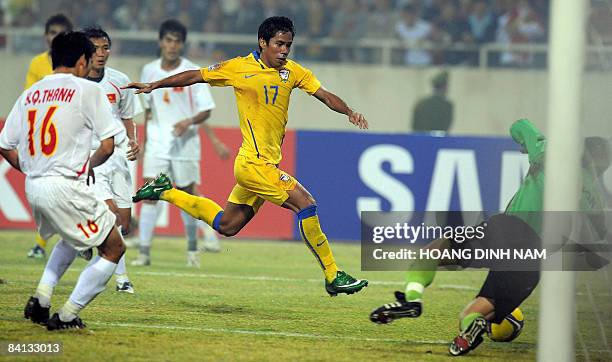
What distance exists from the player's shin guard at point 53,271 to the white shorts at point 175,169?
202 inches

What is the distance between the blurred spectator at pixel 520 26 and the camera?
20797 millimetres

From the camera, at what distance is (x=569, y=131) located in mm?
6508

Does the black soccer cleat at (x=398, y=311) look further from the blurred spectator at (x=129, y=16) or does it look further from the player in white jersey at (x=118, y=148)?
the blurred spectator at (x=129, y=16)

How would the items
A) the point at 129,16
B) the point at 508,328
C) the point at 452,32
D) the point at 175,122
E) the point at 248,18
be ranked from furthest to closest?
the point at 129,16, the point at 248,18, the point at 452,32, the point at 175,122, the point at 508,328

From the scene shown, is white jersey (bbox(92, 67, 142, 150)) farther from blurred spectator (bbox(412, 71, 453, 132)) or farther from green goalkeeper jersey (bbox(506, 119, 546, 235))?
blurred spectator (bbox(412, 71, 453, 132))

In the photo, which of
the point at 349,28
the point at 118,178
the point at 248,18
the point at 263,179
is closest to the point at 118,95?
the point at 118,178

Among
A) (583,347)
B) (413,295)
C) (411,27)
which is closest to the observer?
(413,295)

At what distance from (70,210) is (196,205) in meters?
2.56

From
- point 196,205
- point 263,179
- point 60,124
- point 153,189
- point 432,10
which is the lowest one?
point 196,205

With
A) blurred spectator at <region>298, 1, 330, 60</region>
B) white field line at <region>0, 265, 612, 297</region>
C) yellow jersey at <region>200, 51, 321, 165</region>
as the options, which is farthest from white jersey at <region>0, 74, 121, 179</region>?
blurred spectator at <region>298, 1, 330, 60</region>

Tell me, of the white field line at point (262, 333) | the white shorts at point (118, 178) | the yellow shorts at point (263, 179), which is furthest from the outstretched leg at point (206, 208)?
the white field line at point (262, 333)

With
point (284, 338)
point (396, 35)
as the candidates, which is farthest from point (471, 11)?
point (284, 338)

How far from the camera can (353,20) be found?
21.1 metres

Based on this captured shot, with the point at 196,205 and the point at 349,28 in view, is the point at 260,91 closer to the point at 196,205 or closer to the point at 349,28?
the point at 196,205
